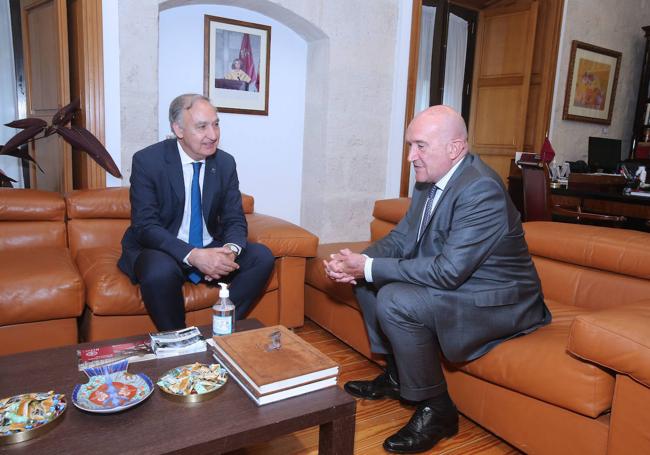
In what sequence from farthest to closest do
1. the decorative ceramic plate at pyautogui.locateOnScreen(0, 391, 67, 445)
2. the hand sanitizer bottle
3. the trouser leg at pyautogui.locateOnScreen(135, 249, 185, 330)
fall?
the trouser leg at pyautogui.locateOnScreen(135, 249, 185, 330) → the hand sanitizer bottle → the decorative ceramic plate at pyautogui.locateOnScreen(0, 391, 67, 445)

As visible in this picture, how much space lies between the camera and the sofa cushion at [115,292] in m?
2.01

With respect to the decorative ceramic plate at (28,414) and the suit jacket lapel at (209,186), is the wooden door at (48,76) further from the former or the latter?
the decorative ceramic plate at (28,414)

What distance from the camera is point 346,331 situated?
242 cm

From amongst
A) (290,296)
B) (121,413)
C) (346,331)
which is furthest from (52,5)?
(121,413)

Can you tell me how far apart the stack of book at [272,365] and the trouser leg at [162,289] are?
61 centimetres

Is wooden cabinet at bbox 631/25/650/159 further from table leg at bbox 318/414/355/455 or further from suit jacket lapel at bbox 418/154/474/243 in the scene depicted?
table leg at bbox 318/414/355/455

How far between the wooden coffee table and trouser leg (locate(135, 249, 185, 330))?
612 millimetres

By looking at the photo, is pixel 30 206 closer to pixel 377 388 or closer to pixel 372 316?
pixel 372 316

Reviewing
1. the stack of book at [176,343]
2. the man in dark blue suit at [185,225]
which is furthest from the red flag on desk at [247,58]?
the stack of book at [176,343]

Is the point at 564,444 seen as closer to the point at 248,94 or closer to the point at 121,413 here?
the point at 121,413

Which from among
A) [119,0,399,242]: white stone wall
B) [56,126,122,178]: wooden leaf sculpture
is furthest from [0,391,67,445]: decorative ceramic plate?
[119,0,399,242]: white stone wall

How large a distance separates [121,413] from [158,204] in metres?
1.29

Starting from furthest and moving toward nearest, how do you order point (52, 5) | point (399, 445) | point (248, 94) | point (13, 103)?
point (13, 103), point (248, 94), point (52, 5), point (399, 445)

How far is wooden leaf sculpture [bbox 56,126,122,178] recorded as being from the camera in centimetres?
266
